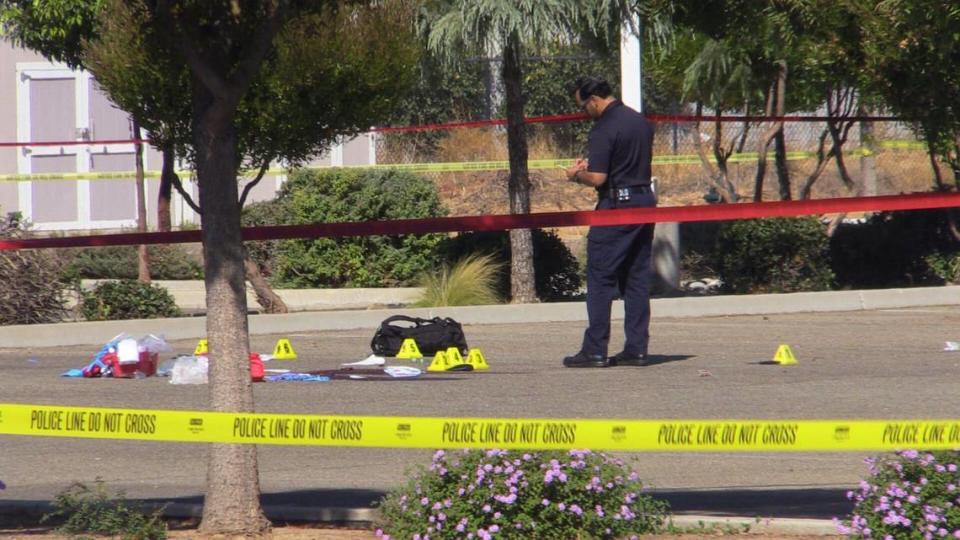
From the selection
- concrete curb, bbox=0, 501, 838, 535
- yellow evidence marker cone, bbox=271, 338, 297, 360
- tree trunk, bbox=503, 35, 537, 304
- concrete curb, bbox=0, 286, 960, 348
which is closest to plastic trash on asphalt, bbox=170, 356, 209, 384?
yellow evidence marker cone, bbox=271, 338, 297, 360

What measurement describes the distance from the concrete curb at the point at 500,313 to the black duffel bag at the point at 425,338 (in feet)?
6.15

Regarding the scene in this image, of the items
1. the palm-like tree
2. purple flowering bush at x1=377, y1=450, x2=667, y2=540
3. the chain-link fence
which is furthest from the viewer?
the chain-link fence

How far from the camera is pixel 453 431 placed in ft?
16.8

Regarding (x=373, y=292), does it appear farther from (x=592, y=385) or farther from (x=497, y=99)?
(x=497, y=99)

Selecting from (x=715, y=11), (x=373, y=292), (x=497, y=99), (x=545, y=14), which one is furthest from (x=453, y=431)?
(x=497, y=99)

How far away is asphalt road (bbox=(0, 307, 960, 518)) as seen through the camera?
262 inches

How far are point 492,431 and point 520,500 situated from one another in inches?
10.4

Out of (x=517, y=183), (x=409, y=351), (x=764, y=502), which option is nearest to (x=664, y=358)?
(x=409, y=351)

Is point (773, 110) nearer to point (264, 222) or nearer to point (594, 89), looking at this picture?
point (264, 222)

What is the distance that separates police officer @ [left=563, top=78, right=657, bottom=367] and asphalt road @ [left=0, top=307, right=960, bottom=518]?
491 mm

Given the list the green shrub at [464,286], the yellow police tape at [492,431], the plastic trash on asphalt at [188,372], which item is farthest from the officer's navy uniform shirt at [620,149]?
the yellow police tape at [492,431]

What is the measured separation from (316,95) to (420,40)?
5.77 feet

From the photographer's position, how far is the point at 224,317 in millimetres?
5434

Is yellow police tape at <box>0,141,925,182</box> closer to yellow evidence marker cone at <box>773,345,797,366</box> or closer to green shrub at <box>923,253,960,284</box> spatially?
green shrub at <box>923,253,960,284</box>
